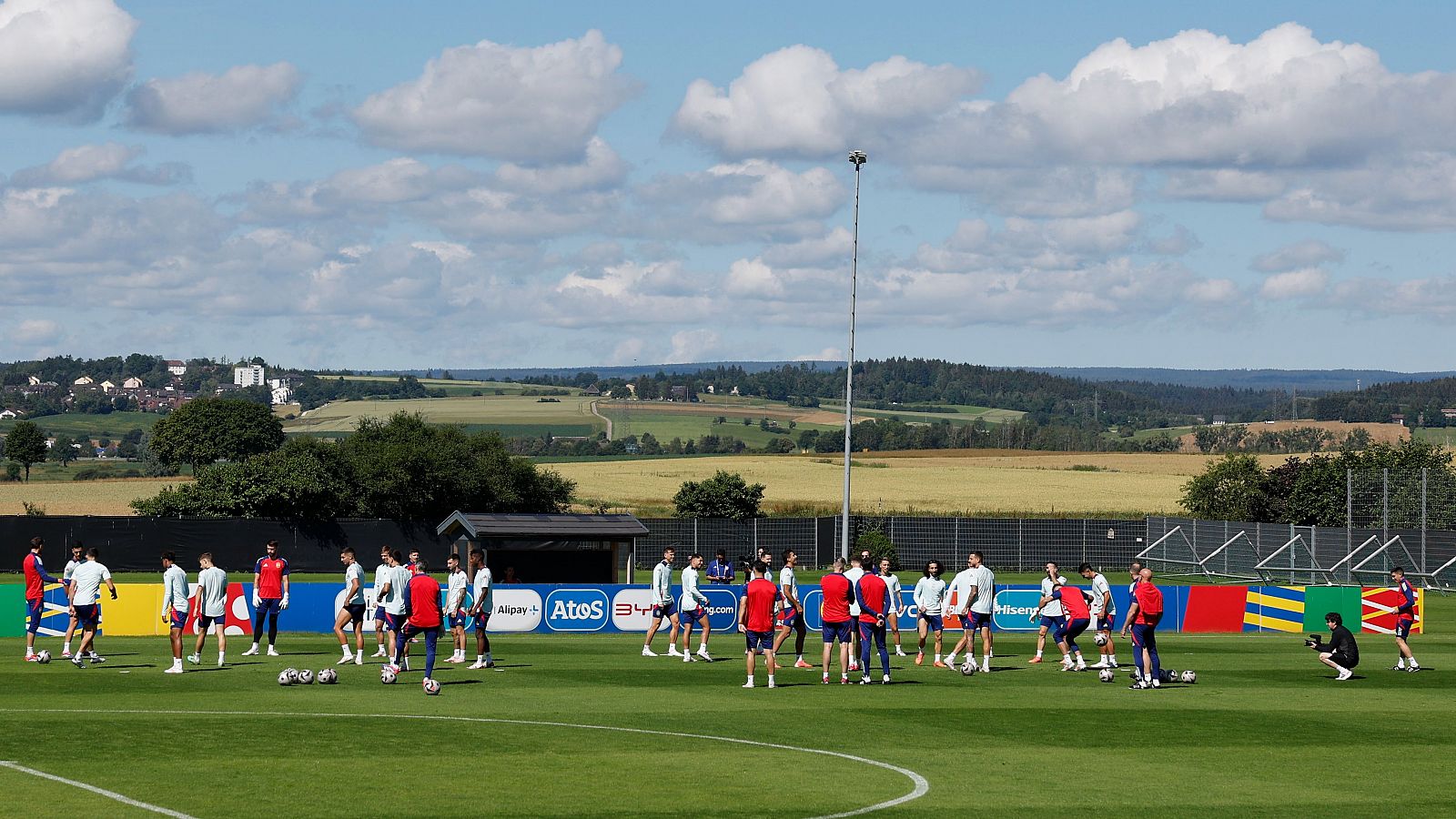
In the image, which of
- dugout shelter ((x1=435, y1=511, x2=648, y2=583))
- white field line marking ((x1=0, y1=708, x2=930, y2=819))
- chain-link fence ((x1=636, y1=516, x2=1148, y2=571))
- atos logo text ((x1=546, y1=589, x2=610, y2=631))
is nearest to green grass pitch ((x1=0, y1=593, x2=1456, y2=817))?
white field line marking ((x1=0, y1=708, x2=930, y2=819))

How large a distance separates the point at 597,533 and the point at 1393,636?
1770 cm

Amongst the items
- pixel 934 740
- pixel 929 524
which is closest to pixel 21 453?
pixel 929 524

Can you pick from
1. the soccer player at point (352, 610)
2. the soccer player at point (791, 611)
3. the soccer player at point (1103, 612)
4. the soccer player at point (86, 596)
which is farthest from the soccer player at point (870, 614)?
the soccer player at point (86, 596)

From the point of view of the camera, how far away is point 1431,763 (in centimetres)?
1678

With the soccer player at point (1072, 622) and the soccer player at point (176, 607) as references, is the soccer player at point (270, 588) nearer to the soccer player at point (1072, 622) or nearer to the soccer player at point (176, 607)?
the soccer player at point (176, 607)

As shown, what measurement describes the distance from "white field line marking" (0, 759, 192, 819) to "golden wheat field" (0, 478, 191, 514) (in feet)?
229

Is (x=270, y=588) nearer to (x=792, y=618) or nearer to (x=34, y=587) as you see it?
(x=34, y=587)

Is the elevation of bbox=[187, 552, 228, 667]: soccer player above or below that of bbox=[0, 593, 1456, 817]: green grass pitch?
above

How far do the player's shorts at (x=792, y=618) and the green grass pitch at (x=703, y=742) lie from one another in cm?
74

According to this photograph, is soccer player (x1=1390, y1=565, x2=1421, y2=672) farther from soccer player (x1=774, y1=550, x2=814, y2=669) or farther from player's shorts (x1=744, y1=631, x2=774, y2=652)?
player's shorts (x1=744, y1=631, x2=774, y2=652)

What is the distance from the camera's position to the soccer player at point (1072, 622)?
26.5 m

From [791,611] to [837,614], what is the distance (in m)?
3.25

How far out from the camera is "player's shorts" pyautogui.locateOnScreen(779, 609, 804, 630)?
2636cm

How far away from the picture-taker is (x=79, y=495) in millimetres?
93125
